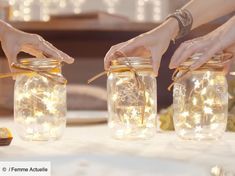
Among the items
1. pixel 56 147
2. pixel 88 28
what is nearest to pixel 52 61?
pixel 56 147

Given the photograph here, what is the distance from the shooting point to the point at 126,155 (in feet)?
1.94

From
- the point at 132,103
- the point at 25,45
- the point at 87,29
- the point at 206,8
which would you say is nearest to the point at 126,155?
the point at 132,103

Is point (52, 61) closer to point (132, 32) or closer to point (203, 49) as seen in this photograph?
point (203, 49)

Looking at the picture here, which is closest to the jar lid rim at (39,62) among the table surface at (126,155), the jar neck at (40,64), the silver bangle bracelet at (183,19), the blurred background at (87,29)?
the jar neck at (40,64)

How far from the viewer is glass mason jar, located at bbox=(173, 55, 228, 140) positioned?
73 cm

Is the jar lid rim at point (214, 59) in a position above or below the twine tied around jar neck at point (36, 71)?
above

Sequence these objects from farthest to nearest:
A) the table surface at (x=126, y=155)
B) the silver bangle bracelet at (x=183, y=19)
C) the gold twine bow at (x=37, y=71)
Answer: the silver bangle bracelet at (x=183, y=19) < the gold twine bow at (x=37, y=71) < the table surface at (x=126, y=155)

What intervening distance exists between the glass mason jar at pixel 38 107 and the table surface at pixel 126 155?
3 centimetres

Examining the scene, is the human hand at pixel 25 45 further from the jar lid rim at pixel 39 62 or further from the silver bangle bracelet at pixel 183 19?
the silver bangle bracelet at pixel 183 19

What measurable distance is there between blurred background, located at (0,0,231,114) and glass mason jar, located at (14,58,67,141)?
0.58 meters

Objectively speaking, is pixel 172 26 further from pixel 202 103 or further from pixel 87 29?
pixel 87 29

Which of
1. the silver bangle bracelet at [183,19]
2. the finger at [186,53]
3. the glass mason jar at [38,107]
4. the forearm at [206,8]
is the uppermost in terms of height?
the forearm at [206,8]

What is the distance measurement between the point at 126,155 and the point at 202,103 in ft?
0.68

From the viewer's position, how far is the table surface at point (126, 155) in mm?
560
